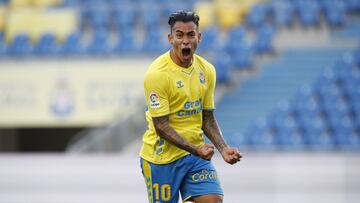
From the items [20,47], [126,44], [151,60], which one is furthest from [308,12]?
[20,47]

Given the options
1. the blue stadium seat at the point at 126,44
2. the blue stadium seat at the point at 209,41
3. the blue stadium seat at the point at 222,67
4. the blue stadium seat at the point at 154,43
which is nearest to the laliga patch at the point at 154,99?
the blue stadium seat at the point at 222,67

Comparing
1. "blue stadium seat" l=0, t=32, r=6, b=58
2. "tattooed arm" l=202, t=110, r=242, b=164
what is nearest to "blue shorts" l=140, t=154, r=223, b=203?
"tattooed arm" l=202, t=110, r=242, b=164

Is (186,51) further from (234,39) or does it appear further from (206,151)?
(234,39)

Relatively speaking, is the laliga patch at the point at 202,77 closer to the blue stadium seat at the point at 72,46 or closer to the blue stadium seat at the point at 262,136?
the blue stadium seat at the point at 262,136

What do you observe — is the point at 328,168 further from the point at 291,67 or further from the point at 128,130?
the point at 291,67

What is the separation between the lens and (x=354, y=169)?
455 inches

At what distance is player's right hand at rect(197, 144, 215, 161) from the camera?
5.62 metres

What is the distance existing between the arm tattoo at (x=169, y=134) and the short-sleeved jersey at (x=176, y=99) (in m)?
0.05

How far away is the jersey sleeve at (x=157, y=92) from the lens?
593 centimetres

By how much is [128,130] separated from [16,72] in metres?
4.60

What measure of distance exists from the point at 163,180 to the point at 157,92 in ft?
2.17

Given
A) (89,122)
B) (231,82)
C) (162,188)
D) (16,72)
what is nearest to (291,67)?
(231,82)

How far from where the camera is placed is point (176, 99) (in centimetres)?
602

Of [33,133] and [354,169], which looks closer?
[354,169]
